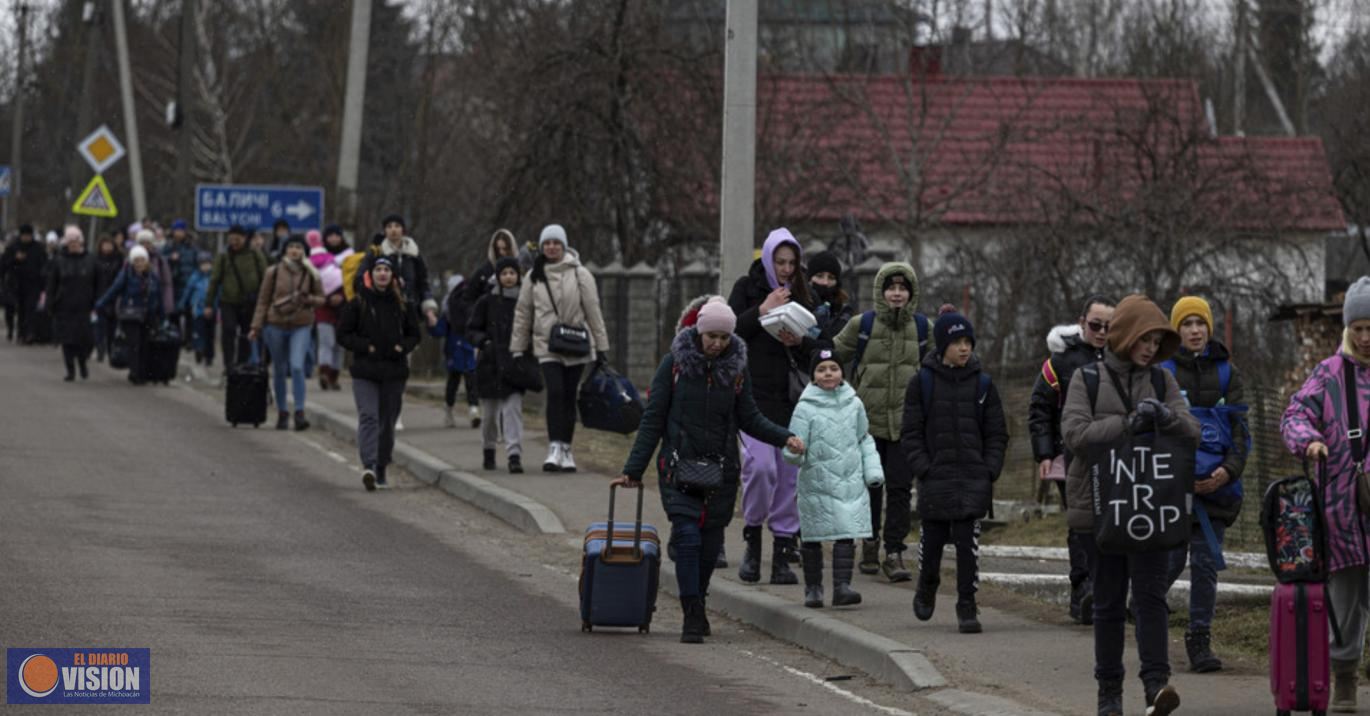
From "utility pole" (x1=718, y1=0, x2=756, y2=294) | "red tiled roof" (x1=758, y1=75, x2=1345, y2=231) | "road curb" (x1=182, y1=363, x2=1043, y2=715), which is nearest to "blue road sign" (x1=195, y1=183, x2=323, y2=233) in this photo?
"red tiled roof" (x1=758, y1=75, x2=1345, y2=231)

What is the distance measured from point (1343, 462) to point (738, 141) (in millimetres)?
7344

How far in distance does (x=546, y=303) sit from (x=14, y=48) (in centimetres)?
8244

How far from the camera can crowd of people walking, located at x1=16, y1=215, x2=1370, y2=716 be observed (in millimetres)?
9469

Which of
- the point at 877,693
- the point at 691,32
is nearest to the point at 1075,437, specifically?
the point at 877,693

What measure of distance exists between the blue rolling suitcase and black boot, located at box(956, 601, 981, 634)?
1.53 m

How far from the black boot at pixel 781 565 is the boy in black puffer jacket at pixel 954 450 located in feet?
5.25

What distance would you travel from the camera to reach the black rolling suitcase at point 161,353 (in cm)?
2870

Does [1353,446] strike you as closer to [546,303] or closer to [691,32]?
[546,303]

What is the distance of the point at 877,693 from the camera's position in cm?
1057

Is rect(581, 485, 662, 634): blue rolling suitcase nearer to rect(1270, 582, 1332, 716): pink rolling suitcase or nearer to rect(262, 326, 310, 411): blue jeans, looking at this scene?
rect(1270, 582, 1332, 716): pink rolling suitcase

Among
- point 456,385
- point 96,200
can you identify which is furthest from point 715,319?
point 96,200

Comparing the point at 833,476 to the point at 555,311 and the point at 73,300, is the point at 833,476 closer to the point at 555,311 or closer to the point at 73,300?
the point at 555,311

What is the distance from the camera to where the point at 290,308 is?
2225 centimetres

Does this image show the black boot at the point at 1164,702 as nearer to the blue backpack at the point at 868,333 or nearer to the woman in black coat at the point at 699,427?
the woman in black coat at the point at 699,427
